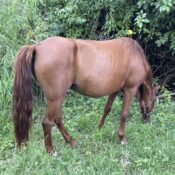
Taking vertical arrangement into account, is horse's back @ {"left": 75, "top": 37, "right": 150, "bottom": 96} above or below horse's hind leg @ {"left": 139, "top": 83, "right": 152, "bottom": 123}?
above

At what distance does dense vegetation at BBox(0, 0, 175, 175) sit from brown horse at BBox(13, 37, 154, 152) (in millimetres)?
252

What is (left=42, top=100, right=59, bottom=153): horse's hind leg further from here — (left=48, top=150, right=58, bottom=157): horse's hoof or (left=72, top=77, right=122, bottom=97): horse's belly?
(left=72, top=77, right=122, bottom=97): horse's belly

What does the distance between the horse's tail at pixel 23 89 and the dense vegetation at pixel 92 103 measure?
1.03 feet

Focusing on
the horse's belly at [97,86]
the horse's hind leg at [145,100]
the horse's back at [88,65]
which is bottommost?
the horse's hind leg at [145,100]

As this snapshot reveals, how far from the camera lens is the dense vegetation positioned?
4.07 metres

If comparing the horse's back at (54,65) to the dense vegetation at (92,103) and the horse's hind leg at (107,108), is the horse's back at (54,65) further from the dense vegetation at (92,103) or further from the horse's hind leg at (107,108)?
the horse's hind leg at (107,108)

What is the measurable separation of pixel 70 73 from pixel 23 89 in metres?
0.52

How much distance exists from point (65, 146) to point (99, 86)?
80cm

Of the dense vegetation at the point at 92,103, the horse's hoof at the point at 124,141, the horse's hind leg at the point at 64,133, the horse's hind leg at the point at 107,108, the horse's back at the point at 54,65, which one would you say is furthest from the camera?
the horse's hind leg at the point at 107,108

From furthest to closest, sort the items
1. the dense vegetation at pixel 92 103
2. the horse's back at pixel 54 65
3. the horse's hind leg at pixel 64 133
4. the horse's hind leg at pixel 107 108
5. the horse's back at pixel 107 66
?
the horse's hind leg at pixel 107 108
the horse's hind leg at pixel 64 133
the horse's back at pixel 107 66
the dense vegetation at pixel 92 103
the horse's back at pixel 54 65

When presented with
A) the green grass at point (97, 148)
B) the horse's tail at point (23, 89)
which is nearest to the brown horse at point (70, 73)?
the horse's tail at point (23, 89)

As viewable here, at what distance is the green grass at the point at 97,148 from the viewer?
399 centimetres

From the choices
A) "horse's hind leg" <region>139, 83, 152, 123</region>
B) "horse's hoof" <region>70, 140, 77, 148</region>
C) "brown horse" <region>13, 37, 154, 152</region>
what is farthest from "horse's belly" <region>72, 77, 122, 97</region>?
"horse's hoof" <region>70, 140, 77, 148</region>

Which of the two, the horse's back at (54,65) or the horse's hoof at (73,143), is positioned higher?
the horse's back at (54,65)
